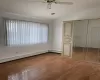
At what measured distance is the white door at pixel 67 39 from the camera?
549 centimetres

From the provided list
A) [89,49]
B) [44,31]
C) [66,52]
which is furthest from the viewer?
[44,31]

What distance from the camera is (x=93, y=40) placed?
4762 millimetres

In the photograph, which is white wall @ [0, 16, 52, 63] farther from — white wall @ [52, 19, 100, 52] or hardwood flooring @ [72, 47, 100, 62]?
white wall @ [52, 19, 100, 52]

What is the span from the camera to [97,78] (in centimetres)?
303

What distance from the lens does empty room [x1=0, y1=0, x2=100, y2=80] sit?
406 cm

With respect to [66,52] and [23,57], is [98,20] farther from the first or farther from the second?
[23,57]

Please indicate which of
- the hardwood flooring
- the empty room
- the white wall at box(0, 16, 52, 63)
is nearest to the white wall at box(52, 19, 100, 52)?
the empty room

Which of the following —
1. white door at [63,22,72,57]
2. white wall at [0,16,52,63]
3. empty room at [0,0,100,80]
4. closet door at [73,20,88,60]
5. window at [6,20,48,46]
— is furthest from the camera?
white door at [63,22,72,57]

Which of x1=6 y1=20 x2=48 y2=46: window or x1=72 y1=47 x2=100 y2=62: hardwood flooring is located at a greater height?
x1=6 y1=20 x2=48 y2=46: window

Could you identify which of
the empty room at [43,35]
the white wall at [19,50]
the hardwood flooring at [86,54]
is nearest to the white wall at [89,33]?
the empty room at [43,35]

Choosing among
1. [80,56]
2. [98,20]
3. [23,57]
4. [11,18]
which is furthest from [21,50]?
[98,20]

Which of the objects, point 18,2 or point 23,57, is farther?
point 23,57

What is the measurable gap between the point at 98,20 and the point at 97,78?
8.73ft

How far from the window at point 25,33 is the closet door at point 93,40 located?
2.72 metres
